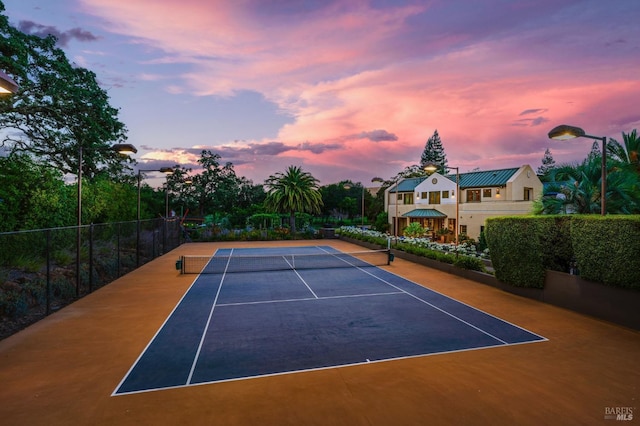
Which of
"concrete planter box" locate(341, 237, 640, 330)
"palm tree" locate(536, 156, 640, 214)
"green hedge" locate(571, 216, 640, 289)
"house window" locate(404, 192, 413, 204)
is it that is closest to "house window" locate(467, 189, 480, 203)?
"house window" locate(404, 192, 413, 204)

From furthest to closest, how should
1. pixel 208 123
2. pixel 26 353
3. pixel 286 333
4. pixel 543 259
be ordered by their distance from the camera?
pixel 208 123, pixel 543 259, pixel 286 333, pixel 26 353

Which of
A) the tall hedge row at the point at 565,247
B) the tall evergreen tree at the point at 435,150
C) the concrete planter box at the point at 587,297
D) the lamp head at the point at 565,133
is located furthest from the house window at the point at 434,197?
the tall evergreen tree at the point at 435,150

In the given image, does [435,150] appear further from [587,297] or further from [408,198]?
[587,297]

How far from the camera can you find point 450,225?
36.0 m

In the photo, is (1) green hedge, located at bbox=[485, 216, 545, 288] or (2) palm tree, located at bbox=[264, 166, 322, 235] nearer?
(1) green hedge, located at bbox=[485, 216, 545, 288]

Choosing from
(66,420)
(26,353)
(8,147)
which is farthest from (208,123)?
(66,420)

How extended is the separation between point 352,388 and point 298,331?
302cm

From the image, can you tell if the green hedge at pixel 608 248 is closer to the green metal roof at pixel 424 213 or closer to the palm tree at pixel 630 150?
the palm tree at pixel 630 150

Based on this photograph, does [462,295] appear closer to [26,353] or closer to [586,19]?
[586,19]

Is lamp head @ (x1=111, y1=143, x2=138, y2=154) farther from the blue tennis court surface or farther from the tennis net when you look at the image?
the tennis net

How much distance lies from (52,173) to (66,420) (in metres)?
15.4

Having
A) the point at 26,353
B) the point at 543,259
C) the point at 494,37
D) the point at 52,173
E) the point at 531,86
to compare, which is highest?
the point at 494,37

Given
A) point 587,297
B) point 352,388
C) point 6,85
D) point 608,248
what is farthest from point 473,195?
point 6,85

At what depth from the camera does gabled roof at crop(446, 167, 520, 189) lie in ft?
106
